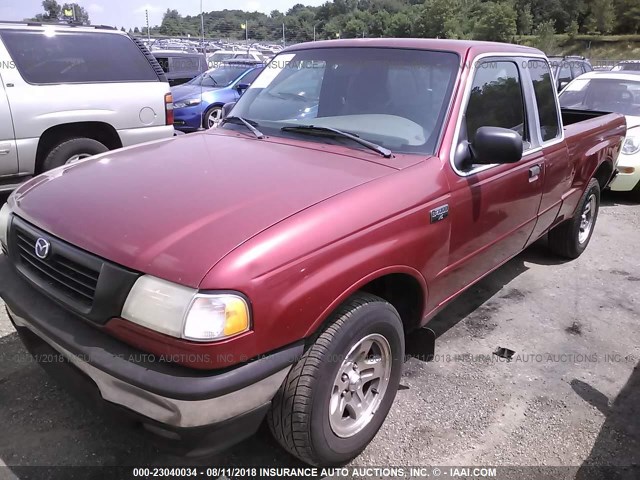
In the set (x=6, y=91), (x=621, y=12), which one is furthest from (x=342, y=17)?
(x=6, y=91)

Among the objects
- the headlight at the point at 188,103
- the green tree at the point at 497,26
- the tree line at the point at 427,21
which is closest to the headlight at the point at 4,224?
the headlight at the point at 188,103

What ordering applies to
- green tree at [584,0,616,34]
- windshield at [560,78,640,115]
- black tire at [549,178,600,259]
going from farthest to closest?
green tree at [584,0,616,34] → windshield at [560,78,640,115] → black tire at [549,178,600,259]

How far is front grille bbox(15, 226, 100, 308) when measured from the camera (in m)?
2.04

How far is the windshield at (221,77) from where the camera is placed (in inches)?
471

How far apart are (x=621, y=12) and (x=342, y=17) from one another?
4427 cm

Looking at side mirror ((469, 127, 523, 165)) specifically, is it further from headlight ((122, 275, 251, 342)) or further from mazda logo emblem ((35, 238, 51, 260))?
mazda logo emblem ((35, 238, 51, 260))

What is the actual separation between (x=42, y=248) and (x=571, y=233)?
454cm

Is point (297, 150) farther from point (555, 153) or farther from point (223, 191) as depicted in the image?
point (555, 153)

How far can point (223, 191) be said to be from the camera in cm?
229

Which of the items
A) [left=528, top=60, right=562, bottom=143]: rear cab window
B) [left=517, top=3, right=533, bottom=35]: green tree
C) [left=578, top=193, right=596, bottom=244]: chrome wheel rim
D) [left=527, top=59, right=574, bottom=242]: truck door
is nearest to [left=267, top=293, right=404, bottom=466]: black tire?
[left=527, top=59, right=574, bottom=242]: truck door

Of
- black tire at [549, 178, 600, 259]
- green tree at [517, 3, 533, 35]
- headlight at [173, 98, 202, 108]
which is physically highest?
green tree at [517, 3, 533, 35]

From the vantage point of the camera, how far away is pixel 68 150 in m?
5.74

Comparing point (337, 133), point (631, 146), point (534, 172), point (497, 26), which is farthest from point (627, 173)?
point (497, 26)

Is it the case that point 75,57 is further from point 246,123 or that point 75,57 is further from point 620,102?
point 620,102
